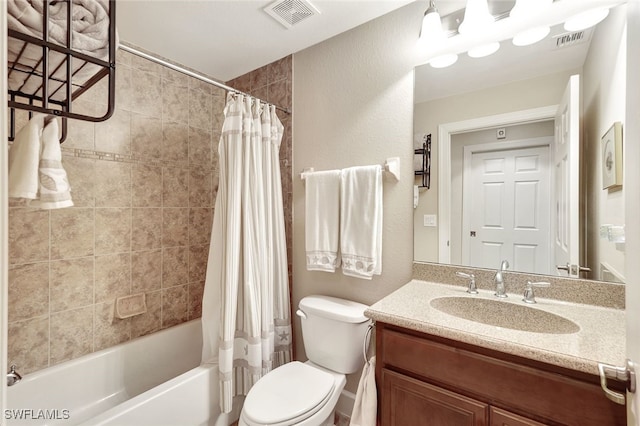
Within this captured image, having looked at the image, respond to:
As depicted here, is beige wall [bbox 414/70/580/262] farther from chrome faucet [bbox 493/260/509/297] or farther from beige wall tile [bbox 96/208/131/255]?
beige wall tile [bbox 96/208/131/255]

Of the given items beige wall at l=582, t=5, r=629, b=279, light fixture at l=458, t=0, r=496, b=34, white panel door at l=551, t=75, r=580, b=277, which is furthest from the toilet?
light fixture at l=458, t=0, r=496, b=34

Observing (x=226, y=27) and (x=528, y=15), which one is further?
Answer: (x=226, y=27)

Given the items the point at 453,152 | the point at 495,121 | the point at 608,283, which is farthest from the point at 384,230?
the point at 608,283

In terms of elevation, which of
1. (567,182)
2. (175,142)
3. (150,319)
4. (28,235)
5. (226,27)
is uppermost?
(226,27)

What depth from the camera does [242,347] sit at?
5.65 ft

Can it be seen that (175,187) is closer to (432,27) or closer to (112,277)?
(112,277)

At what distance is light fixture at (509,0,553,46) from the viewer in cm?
124

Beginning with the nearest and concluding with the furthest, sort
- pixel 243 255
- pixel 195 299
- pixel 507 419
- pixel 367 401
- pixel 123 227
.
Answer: pixel 507 419
pixel 367 401
pixel 243 255
pixel 123 227
pixel 195 299

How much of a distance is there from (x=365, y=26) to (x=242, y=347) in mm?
2017

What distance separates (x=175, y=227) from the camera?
213 centimetres

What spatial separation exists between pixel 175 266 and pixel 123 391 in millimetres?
787

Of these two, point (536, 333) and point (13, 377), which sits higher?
point (536, 333)

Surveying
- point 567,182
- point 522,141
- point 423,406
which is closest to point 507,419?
point 423,406

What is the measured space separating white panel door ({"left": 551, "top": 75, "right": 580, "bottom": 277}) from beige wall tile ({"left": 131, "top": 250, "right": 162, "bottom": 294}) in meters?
2.26
